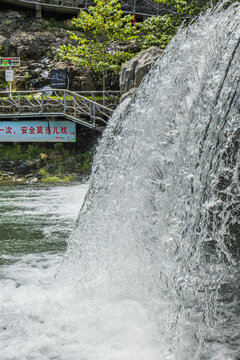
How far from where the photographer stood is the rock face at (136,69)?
980cm

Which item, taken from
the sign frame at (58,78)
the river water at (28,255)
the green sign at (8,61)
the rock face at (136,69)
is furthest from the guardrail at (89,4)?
the river water at (28,255)

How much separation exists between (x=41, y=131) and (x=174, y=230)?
451 inches

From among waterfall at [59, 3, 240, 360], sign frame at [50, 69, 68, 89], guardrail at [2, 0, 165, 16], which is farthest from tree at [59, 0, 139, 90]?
waterfall at [59, 3, 240, 360]

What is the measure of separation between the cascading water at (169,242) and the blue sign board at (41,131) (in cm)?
940

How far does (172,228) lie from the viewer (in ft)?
10.5

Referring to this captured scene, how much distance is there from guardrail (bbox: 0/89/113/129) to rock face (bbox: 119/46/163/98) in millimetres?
3308

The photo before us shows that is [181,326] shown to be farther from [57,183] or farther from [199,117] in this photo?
[57,183]

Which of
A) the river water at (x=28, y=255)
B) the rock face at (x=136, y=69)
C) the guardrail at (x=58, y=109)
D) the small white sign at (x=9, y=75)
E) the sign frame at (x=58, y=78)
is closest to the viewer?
the river water at (x=28, y=255)

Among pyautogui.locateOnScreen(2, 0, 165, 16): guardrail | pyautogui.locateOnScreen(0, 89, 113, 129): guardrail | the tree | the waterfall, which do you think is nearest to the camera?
the waterfall

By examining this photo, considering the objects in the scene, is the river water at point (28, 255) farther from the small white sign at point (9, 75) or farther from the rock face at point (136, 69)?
the small white sign at point (9, 75)

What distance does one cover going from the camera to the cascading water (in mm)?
2779

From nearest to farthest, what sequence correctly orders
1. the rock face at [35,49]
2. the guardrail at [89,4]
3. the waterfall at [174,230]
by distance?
the waterfall at [174,230] → the rock face at [35,49] → the guardrail at [89,4]

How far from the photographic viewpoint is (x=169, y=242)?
10.3 ft

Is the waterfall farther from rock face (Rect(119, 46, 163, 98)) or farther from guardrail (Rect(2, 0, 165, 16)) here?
guardrail (Rect(2, 0, 165, 16))
